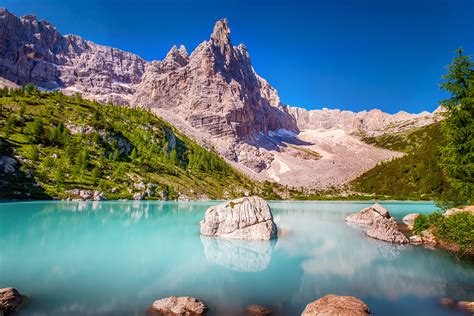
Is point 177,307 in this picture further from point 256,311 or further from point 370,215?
point 370,215

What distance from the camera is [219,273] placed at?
1945 cm

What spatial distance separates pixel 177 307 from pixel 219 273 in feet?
22.3

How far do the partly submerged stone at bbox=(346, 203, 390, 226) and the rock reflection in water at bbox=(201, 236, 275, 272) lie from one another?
75.8 ft

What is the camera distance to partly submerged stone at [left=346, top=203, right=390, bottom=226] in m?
46.7

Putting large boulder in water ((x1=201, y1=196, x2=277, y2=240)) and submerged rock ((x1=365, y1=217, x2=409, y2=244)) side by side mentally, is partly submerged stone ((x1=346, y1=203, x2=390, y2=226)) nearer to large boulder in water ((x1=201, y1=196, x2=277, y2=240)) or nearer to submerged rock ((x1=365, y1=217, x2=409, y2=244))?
submerged rock ((x1=365, y1=217, x2=409, y2=244))

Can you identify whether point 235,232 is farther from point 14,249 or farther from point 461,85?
point 461,85

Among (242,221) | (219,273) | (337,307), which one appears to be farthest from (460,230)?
(242,221)

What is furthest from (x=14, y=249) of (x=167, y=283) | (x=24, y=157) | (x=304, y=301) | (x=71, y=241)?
(x=24, y=157)

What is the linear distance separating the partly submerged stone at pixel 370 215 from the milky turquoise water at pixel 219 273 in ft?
54.9

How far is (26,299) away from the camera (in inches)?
538

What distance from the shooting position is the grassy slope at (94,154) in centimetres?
9825

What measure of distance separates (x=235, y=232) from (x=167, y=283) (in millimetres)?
17372

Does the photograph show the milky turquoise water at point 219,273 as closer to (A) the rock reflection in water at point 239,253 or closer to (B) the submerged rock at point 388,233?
(A) the rock reflection in water at point 239,253

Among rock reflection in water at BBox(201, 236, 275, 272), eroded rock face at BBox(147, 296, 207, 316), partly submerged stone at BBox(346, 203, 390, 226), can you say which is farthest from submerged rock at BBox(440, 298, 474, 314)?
partly submerged stone at BBox(346, 203, 390, 226)
